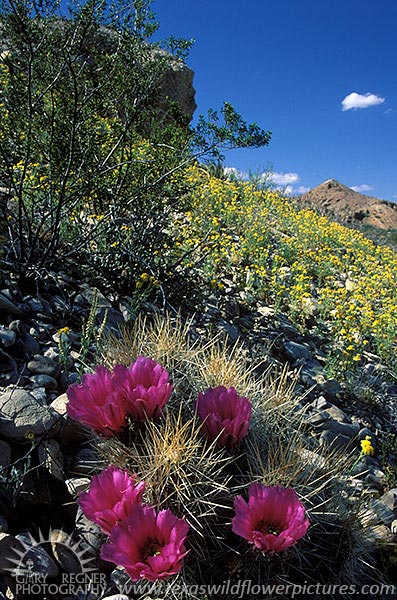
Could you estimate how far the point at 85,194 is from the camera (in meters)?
3.77

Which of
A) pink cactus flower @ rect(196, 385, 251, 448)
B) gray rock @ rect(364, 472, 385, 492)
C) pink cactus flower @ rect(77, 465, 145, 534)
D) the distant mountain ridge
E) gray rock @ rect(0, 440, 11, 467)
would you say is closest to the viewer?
pink cactus flower @ rect(77, 465, 145, 534)

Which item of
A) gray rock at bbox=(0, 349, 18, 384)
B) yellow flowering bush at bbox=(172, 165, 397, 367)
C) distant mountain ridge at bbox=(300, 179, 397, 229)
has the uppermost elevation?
distant mountain ridge at bbox=(300, 179, 397, 229)

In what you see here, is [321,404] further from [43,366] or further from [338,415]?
[43,366]

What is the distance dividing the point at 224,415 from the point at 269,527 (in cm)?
42

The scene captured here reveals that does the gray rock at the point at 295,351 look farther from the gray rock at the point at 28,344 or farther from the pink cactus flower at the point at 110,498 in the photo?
the pink cactus flower at the point at 110,498

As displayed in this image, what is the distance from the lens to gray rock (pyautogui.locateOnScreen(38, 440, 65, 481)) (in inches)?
79.5

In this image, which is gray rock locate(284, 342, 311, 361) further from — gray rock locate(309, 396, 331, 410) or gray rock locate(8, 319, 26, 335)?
gray rock locate(8, 319, 26, 335)

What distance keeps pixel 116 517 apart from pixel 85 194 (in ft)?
9.22

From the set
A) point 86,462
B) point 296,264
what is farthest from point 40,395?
point 296,264

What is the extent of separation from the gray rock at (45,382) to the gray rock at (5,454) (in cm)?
44

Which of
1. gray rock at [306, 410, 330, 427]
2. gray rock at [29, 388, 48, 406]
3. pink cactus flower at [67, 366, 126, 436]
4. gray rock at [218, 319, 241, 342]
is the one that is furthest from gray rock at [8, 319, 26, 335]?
gray rock at [306, 410, 330, 427]

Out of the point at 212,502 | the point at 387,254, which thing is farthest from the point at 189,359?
the point at 387,254

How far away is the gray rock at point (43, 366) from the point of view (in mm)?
2535

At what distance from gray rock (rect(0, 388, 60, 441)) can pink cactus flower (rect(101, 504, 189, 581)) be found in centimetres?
80
